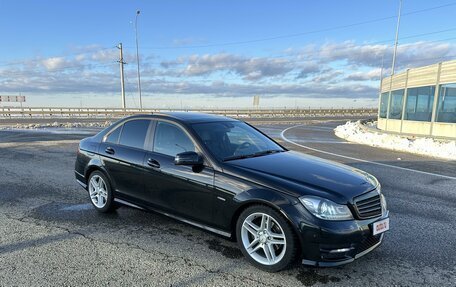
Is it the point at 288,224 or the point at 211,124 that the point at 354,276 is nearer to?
the point at 288,224

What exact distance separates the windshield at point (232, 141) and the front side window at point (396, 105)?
19.0m

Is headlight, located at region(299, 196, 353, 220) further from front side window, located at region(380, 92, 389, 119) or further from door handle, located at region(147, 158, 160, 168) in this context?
front side window, located at region(380, 92, 389, 119)

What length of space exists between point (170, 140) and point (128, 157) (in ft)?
2.47

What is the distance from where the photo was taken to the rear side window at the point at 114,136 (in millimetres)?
5376

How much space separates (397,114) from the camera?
A: 21844 mm

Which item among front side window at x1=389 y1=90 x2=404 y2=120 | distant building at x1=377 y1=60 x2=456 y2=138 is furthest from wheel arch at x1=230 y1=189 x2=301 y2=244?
front side window at x1=389 y1=90 x2=404 y2=120

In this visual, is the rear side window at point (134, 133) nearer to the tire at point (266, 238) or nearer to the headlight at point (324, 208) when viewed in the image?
the tire at point (266, 238)

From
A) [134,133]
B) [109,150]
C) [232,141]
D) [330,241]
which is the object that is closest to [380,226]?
[330,241]

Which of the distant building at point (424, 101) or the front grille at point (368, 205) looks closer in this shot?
the front grille at point (368, 205)

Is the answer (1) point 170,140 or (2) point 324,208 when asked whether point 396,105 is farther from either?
(2) point 324,208

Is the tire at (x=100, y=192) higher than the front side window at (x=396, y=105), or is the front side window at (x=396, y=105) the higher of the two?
the front side window at (x=396, y=105)

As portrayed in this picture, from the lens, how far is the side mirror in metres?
4.00

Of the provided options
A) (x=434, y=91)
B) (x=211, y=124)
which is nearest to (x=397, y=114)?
(x=434, y=91)

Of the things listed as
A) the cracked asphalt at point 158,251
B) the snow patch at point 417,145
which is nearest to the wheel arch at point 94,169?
the cracked asphalt at point 158,251
